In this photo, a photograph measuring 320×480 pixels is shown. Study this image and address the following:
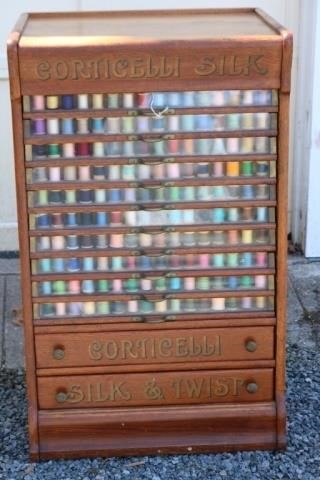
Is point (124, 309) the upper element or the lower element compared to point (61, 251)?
lower

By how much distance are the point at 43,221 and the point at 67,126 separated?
326 mm

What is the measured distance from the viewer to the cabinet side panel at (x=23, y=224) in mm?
2920

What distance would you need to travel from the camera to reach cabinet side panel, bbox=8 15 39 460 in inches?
115

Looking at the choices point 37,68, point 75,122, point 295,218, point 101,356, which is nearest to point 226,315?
point 101,356

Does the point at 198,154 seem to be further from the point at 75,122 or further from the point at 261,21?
the point at 261,21

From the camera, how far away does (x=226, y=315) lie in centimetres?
322

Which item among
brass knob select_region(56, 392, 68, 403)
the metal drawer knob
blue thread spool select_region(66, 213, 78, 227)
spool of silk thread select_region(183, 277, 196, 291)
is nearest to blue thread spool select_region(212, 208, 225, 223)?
spool of silk thread select_region(183, 277, 196, 291)

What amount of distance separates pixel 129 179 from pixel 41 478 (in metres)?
1.07

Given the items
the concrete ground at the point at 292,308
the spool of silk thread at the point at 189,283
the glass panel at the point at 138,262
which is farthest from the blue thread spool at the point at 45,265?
the concrete ground at the point at 292,308

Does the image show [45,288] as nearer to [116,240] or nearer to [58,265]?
[58,265]

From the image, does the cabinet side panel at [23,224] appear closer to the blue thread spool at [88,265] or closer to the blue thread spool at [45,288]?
the blue thread spool at [45,288]

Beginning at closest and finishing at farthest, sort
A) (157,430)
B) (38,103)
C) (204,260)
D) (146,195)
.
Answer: (38,103), (146,195), (204,260), (157,430)

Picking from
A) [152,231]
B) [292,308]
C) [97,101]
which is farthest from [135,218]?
[292,308]

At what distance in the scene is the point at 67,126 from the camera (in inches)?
118
